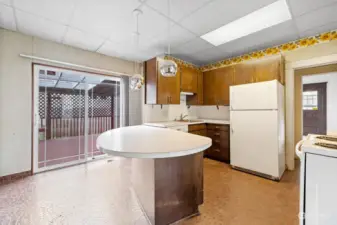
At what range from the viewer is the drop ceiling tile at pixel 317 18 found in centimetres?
202

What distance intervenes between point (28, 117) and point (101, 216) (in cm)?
221

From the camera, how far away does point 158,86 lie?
3.40 m

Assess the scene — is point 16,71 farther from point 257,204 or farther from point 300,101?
point 300,101

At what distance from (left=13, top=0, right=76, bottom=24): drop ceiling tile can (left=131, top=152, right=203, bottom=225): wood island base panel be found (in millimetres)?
2095

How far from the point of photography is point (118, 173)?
9.41 ft


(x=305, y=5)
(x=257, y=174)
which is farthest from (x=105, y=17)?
(x=257, y=174)

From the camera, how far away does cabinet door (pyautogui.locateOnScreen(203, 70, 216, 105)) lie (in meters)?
4.00

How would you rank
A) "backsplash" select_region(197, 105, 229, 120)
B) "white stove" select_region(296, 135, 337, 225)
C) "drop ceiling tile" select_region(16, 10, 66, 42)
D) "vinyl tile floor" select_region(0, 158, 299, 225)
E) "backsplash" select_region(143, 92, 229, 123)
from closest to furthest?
"white stove" select_region(296, 135, 337, 225) → "vinyl tile floor" select_region(0, 158, 299, 225) → "drop ceiling tile" select_region(16, 10, 66, 42) → "backsplash" select_region(143, 92, 229, 123) → "backsplash" select_region(197, 105, 229, 120)

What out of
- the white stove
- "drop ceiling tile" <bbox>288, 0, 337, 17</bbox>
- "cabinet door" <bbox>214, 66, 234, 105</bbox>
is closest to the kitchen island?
the white stove

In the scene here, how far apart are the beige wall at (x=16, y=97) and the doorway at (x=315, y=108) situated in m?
7.52

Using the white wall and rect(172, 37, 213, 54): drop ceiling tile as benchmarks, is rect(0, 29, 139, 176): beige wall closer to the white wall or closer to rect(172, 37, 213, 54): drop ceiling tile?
rect(172, 37, 213, 54): drop ceiling tile

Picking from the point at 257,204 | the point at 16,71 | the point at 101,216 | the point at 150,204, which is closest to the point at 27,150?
the point at 16,71

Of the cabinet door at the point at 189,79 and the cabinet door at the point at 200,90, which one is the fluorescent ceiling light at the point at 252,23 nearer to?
the cabinet door at the point at 189,79

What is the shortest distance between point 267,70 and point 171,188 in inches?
114
